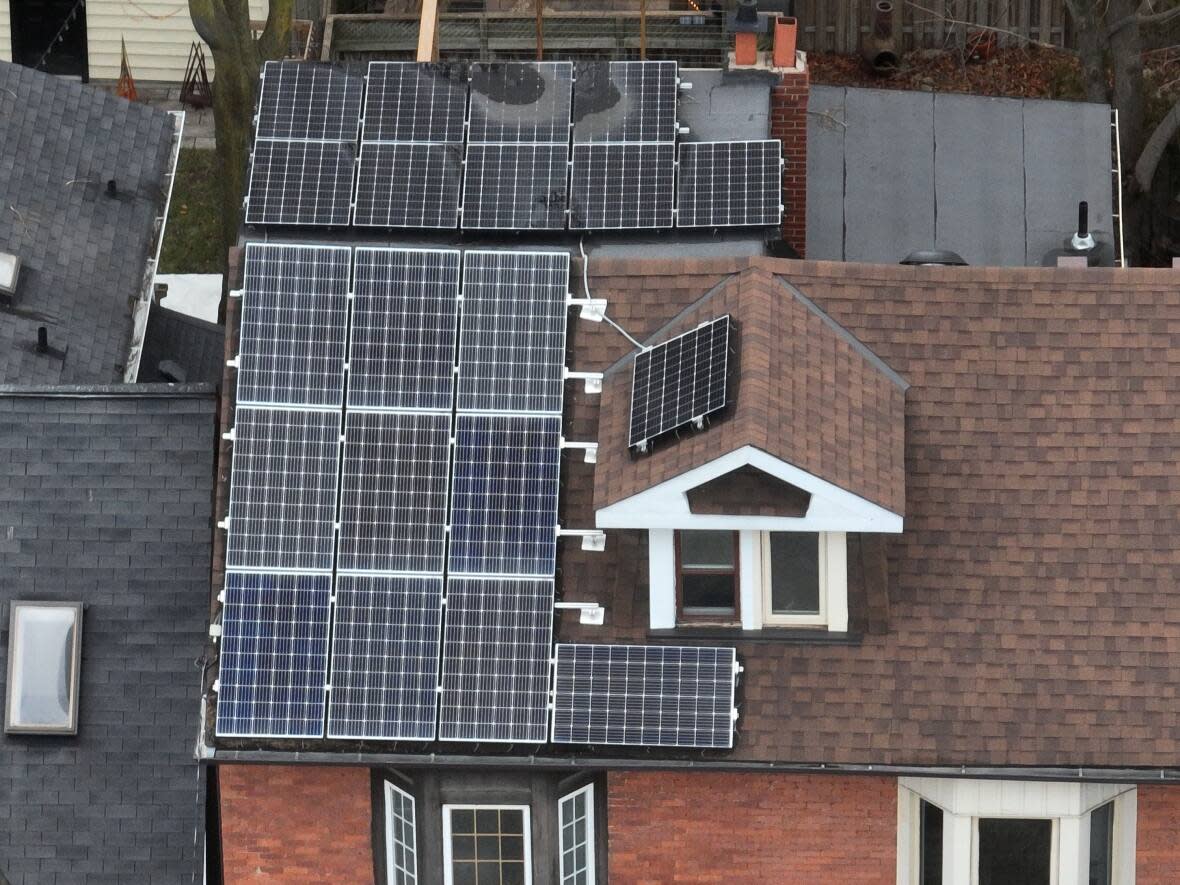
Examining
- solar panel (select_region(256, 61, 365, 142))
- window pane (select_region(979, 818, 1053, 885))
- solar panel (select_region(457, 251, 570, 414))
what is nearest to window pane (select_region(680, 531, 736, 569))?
solar panel (select_region(457, 251, 570, 414))

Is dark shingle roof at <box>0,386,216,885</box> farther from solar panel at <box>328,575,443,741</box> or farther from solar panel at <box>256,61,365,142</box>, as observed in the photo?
solar panel at <box>256,61,365,142</box>

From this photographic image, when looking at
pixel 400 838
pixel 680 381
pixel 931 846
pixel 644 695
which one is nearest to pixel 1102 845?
pixel 931 846

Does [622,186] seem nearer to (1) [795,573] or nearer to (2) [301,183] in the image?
(2) [301,183]

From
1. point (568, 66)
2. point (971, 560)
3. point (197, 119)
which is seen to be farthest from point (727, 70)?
point (197, 119)

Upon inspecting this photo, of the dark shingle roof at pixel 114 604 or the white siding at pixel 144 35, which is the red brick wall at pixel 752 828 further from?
the white siding at pixel 144 35

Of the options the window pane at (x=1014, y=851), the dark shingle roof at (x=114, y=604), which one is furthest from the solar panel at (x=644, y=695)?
the dark shingle roof at (x=114, y=604)

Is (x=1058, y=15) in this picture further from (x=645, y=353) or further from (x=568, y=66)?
(x=645, y=353)
